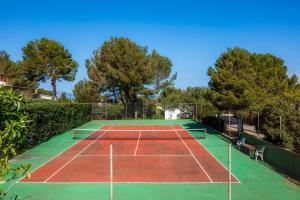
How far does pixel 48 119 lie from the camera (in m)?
27.3

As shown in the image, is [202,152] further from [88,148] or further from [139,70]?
[139,70]

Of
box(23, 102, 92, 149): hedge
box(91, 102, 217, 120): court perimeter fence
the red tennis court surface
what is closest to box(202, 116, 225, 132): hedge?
box(91, 102, 217, 120): court perimeter fence

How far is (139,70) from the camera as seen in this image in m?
51.7

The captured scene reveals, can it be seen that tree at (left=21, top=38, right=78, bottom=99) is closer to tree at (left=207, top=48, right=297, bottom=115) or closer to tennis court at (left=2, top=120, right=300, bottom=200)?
tree at (left=207, top=48, right=297, bottom=115)

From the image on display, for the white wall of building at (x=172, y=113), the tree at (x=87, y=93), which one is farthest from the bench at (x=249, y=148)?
the tree at (x=87, y=93)

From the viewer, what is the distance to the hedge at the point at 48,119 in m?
23.5

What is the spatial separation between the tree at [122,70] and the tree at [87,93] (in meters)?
0.86

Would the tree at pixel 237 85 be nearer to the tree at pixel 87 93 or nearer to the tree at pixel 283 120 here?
the tree at pixel 283 120

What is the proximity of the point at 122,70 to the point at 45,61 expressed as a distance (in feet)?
48.9

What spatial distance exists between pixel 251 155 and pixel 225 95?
28.1 feet

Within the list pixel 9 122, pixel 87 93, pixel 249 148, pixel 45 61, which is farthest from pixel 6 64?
pixel 9 122

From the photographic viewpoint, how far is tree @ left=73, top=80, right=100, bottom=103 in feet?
172

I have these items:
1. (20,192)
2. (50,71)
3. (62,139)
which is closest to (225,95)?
(62,139)

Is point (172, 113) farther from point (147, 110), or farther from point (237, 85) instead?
point (237, 85)
